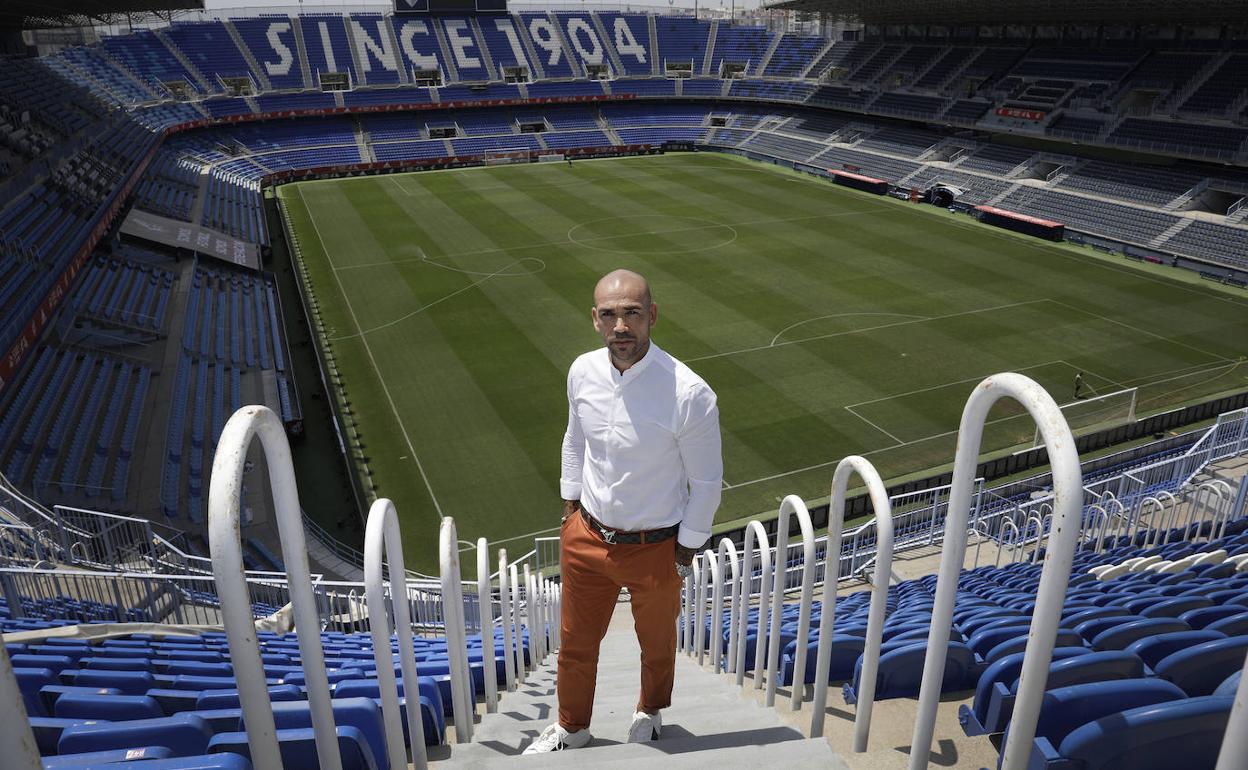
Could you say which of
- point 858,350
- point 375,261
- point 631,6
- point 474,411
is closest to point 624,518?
point 474,411

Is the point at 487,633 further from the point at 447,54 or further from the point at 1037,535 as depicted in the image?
the point at 447,54

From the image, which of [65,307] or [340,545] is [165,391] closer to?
[65,307]

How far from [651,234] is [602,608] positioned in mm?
36161

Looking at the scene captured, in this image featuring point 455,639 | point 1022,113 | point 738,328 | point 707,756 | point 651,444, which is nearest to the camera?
point 707,756

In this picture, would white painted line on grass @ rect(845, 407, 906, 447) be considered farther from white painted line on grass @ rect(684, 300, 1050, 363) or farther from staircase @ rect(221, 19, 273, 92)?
staircase @ rect(221, 19, 273, 92)

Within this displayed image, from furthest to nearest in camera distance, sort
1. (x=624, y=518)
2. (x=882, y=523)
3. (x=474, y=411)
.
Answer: (x=474, y=411) → (x=624, y=518) → (x=882, y=523)

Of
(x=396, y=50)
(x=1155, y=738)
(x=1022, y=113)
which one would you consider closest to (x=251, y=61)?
(x=396, y=50)

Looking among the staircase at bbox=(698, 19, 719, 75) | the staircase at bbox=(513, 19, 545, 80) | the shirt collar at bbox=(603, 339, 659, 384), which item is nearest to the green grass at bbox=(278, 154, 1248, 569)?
the shirt collar at bbox=(603, 339, 659, 384)

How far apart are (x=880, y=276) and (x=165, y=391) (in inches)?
1018

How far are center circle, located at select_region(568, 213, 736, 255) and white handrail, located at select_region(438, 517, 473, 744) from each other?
32744 millimetres

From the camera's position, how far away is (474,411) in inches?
887

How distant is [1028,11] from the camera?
45062mm

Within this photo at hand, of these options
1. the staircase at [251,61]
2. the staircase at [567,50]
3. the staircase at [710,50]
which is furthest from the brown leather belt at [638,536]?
the staircase at [710,50]

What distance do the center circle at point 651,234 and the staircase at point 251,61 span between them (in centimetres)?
3458
